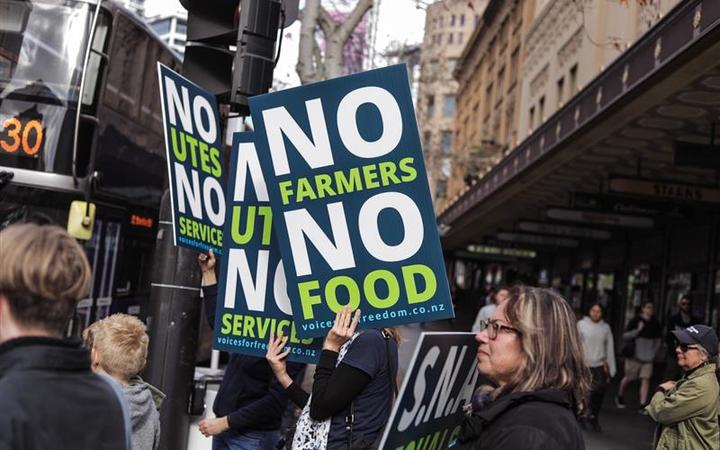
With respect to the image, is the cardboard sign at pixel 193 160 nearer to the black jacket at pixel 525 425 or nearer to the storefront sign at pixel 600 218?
the black jacket at pixel 525 425

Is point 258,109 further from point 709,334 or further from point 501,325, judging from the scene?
point 709,334

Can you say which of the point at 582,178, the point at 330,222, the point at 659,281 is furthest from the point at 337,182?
the point at 659,281

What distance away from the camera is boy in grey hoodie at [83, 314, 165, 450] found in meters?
3.67

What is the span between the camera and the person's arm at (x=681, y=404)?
6.59 m

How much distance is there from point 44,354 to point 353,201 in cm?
216

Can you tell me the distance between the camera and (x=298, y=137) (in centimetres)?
434

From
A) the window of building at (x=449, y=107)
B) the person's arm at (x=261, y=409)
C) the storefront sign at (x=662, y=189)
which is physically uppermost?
the window of building at (x=449, y=107)

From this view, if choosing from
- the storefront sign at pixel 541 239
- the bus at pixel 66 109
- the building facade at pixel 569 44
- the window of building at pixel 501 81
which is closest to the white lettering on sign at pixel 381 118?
the bus at pixel 66 109

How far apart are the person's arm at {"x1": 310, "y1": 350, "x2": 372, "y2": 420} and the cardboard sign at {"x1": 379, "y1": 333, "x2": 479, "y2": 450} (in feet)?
1.48

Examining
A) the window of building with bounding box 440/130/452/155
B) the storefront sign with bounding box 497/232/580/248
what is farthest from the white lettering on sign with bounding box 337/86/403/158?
the window of building with bounding box 440/130/452/155

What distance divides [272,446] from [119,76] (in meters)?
7.13

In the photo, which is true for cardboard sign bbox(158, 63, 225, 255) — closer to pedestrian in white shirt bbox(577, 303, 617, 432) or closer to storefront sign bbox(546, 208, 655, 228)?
pedestrian in white shirt bbox(577, 303, 617, 432)

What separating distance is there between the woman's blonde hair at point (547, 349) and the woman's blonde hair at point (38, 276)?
1.26 meters

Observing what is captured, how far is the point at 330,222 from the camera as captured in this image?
423 centimetres
